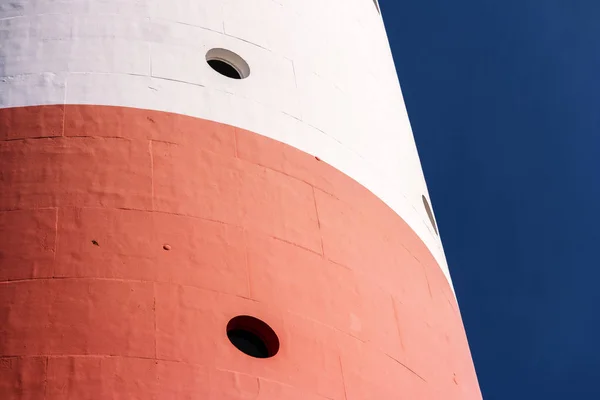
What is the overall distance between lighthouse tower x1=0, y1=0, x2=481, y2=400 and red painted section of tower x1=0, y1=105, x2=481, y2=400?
2 centimetres

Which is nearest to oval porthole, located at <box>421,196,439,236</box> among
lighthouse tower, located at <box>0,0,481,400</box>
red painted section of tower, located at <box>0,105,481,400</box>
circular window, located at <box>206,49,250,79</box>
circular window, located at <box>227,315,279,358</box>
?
lighthouse tower, located at <box>0,0,481,400</box>

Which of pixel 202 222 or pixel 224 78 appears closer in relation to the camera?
pixel 202 222

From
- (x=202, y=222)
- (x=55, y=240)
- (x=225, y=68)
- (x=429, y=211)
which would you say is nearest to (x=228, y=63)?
(x=225, y=68)

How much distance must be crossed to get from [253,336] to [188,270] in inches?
26.5

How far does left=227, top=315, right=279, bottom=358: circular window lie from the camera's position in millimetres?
7711

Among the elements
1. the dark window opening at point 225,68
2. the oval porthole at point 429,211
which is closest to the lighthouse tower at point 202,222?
the dark window opening at point 225,68

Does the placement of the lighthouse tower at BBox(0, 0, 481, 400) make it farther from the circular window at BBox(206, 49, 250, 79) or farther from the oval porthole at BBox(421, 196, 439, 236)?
the oval porthole at BBox(421, 196, 439, 236)

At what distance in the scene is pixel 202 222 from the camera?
8258 millimetres

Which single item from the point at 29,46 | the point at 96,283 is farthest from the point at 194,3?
the point at 96,283

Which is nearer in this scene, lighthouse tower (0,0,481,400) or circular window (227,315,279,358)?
lighthouse tower (0,0,481,400)

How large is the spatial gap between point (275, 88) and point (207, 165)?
1554mm

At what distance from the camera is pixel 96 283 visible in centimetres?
754

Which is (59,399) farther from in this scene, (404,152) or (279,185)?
(404,152)

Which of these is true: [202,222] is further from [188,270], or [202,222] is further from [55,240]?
[55,240]
